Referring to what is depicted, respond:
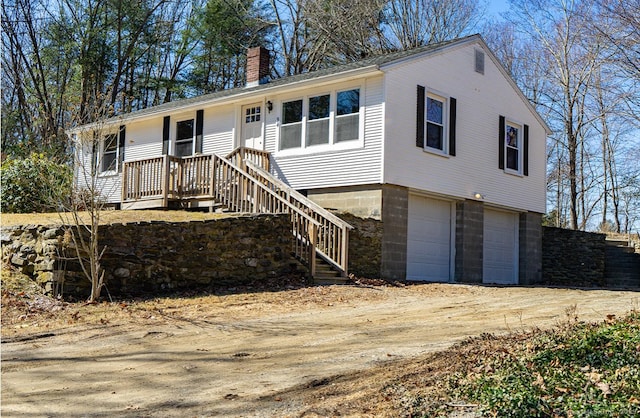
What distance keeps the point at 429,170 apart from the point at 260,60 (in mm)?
7240

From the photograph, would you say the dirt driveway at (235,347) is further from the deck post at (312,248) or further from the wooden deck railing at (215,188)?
the wooden deck railing at (215,188)

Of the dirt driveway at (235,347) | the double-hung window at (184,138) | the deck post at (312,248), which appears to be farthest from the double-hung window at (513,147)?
the double-hung window at (184,138)

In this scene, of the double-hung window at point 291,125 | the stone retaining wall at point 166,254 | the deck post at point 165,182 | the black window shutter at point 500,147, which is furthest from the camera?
the black window shutter at point 500,147

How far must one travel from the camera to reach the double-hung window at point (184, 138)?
21.3m

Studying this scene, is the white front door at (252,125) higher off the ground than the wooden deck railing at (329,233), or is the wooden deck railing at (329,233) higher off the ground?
Result: the white front door at (252,125)

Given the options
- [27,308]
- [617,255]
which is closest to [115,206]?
[27,308]

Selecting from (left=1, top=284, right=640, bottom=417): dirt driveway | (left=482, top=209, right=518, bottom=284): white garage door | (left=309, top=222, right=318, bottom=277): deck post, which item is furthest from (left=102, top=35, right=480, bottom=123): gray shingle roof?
(left=1, top=284, right=640, bottom=417): dirt driveway

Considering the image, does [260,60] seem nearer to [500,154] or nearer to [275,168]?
[275,168]

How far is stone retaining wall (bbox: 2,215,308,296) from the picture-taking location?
451 inches

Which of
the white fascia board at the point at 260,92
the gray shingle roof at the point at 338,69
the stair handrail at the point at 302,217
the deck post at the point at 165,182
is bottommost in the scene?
the stair handrail at the point at 302,217

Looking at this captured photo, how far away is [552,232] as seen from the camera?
23250 millimetres

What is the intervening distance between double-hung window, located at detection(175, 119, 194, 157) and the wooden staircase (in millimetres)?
2073

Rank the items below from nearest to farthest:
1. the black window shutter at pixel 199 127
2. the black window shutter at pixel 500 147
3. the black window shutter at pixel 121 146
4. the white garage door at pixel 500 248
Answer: the white garage door at pixel 500 248 → the black window shutter at pixel 500 147 → the black window shutter at pixel 199 127 → the black window shutter at pixel 121 146

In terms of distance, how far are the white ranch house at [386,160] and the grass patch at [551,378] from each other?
26.3 ft
